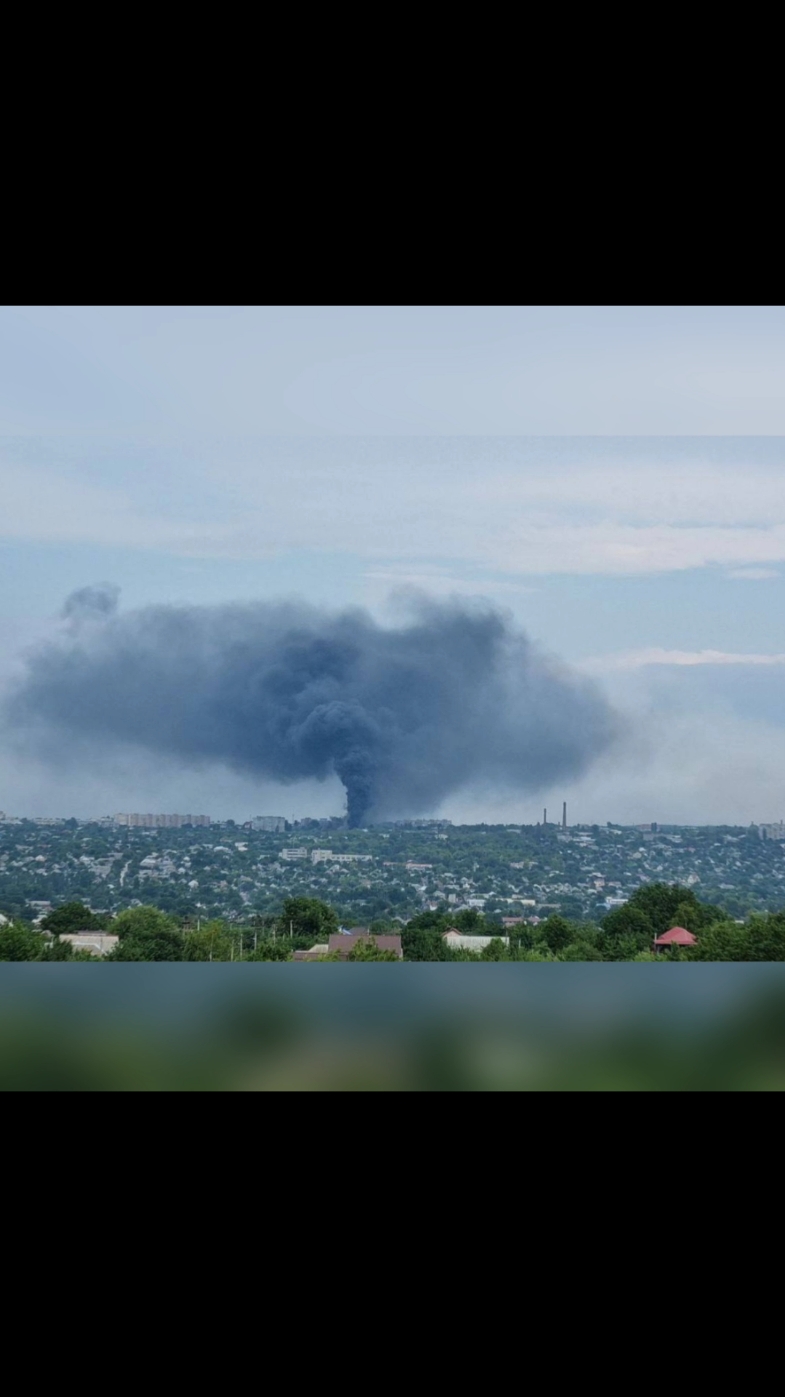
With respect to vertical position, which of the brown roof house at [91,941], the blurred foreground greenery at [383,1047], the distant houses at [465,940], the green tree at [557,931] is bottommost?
the brown roof house at [91,941]

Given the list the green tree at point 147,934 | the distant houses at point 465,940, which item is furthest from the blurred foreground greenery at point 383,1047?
the green tree at point 147,934

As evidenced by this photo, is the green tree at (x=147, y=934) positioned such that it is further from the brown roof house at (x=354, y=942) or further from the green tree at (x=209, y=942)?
the brown roof house at (x=354, y=942)

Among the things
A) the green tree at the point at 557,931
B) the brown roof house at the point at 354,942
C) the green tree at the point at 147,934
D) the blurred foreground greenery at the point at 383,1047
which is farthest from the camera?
the green tree at the point at 147,934

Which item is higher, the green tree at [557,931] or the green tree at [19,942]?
the green tree at [557,931]

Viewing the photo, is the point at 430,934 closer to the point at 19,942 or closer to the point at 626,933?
the point at 626,933

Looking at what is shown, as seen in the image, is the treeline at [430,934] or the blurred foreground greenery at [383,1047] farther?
the treeline at [430,934]

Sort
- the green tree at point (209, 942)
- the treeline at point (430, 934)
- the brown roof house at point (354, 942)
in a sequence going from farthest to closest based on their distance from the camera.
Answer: the green tree at point (209, 942) → the brown roof house at point (354, 942) → the treeline at point (430, 934)

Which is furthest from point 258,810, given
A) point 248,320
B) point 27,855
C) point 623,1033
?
point 623,1033
